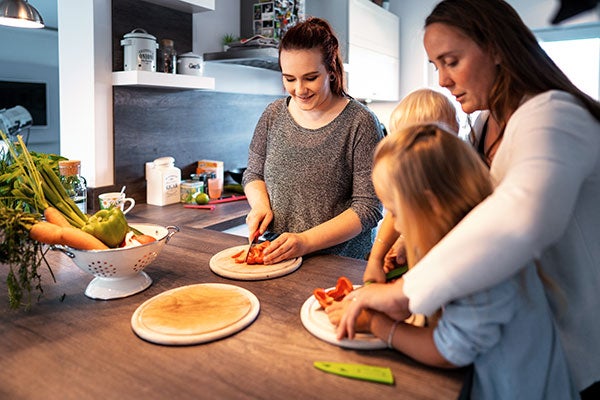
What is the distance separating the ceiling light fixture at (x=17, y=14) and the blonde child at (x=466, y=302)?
1.76 meters

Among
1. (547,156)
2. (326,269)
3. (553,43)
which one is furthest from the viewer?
(553,43)

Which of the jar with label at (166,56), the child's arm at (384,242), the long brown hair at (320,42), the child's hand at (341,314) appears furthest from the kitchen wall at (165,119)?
the child's hand at (341,314)

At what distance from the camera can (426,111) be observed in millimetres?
1393

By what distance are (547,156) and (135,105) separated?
6.41ft

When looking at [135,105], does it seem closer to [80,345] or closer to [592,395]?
[80,345]

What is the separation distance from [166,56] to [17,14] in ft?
1.93

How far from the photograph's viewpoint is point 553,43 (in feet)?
12.3

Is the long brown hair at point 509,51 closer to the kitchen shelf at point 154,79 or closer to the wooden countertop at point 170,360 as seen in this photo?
the wooden countertop at point 170,360

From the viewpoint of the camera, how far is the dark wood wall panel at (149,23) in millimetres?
2141

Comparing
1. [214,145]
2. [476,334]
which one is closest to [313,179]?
[476,334]

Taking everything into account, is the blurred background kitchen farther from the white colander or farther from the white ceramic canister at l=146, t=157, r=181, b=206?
the white colander

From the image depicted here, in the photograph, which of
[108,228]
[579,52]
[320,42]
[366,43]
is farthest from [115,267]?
[579,52]

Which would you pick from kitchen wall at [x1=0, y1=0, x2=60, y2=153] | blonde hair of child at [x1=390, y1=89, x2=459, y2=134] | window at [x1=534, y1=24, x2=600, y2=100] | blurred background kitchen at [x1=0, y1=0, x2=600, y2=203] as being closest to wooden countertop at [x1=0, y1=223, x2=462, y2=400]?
blonde hair of child at [x1=390, y1=89, x2=459, y2=134]

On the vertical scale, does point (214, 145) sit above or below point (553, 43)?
below
